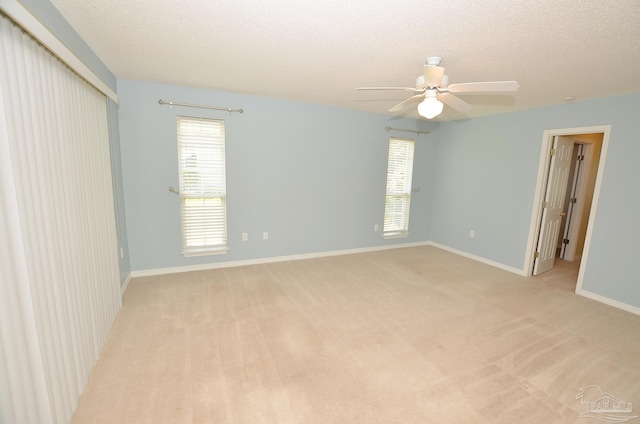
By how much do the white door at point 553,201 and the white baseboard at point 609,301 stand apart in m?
0.68

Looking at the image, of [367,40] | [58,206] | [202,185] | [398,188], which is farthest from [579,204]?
[58,206]

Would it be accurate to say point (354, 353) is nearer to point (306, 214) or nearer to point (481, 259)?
point (306, 214)

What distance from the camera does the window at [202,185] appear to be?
11.9 ft

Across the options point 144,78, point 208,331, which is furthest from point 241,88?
point 208,331

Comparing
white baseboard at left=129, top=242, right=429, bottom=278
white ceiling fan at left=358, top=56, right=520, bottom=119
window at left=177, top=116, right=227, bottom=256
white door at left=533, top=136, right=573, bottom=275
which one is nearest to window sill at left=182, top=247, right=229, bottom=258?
window at left=177, top=116, right=227, bottom=256

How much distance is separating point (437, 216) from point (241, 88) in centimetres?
437

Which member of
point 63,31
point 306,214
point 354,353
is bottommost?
point 354,353

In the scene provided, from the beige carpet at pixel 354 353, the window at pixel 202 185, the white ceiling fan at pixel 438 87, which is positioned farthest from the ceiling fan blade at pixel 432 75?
the window at pixel 202 185

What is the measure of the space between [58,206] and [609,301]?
5.53 m

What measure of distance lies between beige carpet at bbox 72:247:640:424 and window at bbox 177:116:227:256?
0.51 m

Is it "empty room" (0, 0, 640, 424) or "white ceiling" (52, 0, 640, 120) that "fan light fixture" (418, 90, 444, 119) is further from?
"white ceiling" (52, 0, 640, 120)

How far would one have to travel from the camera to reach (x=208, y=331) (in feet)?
8.20

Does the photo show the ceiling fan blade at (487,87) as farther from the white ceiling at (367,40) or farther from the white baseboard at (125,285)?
the white baseboard at (125,285)

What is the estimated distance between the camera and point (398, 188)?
17.4ft
